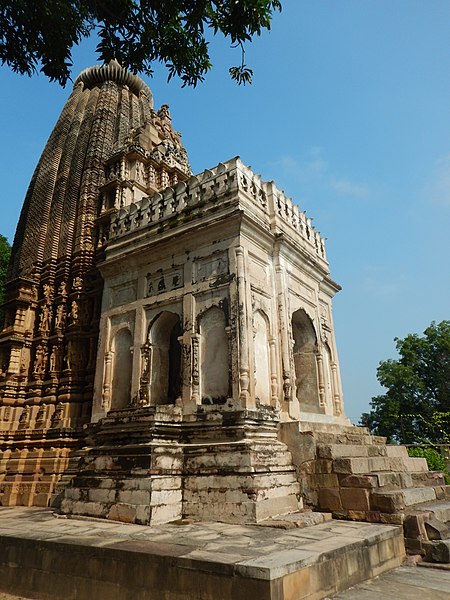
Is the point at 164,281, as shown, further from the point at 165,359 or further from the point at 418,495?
the point at 418,495

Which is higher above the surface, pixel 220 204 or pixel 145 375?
pixel 220 204

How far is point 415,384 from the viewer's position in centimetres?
3466

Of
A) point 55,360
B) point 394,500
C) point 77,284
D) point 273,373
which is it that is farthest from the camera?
point 77,284

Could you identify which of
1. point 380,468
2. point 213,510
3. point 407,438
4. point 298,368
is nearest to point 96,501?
point 213,510

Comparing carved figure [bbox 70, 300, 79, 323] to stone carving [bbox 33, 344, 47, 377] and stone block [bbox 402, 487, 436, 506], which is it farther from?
stone block [bbox 402, 487, 436, 506]

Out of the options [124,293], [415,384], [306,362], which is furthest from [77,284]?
[415,384]

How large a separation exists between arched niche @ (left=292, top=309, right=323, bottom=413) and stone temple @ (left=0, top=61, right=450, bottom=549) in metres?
0.04

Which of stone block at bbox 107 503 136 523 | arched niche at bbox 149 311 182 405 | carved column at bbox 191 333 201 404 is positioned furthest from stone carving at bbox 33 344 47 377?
stone block at bbox 107 503 136 523

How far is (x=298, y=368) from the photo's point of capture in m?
11.4

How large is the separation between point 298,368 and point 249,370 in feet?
11.2

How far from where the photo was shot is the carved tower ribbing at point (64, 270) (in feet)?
38.0

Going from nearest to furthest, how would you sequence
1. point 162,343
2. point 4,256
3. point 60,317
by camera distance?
point 162,343
point 60,317
point 4,256

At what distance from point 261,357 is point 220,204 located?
11.5 ft

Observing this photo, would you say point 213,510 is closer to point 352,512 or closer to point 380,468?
point 352,512
